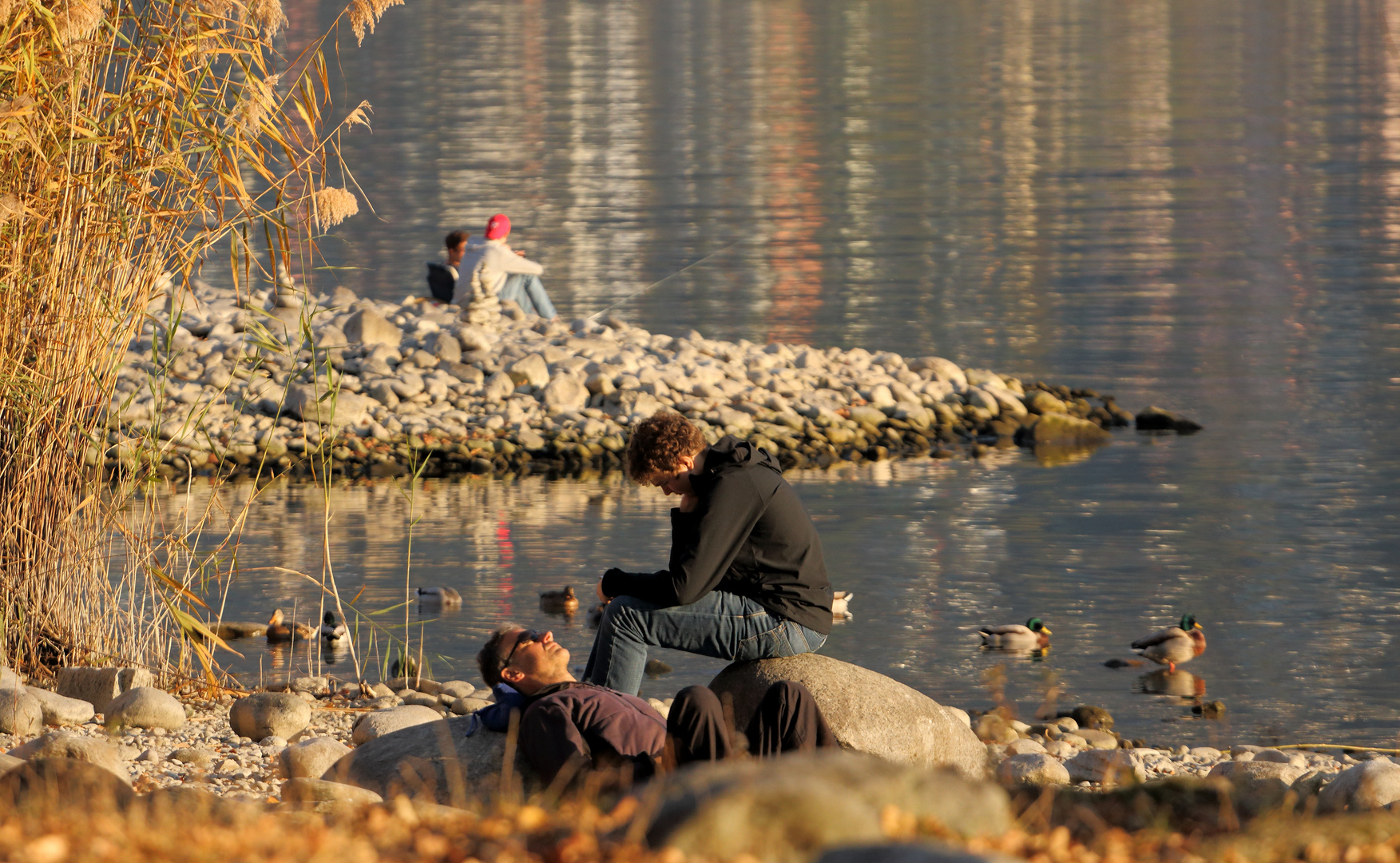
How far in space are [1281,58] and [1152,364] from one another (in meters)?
46.1

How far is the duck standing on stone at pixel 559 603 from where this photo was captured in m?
11.1

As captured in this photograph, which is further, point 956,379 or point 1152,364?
point 1152,364

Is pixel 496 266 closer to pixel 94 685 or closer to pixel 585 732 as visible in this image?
pixel 94 685

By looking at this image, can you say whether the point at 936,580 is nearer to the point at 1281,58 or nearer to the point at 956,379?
the point at 956,379

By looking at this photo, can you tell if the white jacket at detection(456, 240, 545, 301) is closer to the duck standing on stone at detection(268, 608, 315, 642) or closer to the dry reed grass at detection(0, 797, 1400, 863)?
the duck standing on stone at detection(268, 608, 315, 642)

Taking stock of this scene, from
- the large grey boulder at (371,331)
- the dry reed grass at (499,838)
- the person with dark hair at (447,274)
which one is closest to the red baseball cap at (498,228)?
the person with dark hair at (447,274)

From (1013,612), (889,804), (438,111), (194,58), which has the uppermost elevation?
(438,111)

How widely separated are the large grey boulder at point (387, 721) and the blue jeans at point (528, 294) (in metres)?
11.3

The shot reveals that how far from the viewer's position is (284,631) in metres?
10.6

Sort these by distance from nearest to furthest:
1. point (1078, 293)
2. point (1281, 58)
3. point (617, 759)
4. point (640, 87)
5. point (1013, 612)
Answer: point (617, 759)
point (1013, 612)
point (1078, 293)
point (640, 87)
point (1281, 58)

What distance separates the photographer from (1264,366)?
18156mm

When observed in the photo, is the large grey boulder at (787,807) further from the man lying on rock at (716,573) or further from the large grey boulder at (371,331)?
the large grey boulder at (371,331)

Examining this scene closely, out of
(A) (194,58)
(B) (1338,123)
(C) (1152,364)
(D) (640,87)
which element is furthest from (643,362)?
(D) (640,87)

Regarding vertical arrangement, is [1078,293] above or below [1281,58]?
below
